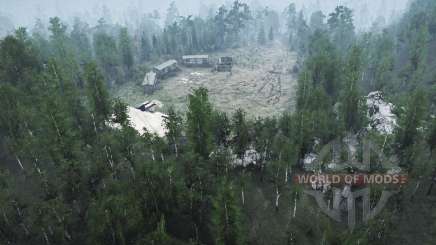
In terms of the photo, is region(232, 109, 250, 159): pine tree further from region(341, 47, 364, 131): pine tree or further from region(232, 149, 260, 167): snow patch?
region(341, 47, 364, 131): pine tree

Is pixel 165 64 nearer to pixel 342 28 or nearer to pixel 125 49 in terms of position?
pixel 125 49

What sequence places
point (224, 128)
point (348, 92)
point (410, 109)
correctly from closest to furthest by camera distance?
1. point (410, 109)
2. point (224, 128)
3. point (348, 92)

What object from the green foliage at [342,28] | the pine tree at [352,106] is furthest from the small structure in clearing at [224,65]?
the pine tree at [352,106]

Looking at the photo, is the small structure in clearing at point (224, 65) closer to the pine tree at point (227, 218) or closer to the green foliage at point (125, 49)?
the green foliage at point (125, 49)

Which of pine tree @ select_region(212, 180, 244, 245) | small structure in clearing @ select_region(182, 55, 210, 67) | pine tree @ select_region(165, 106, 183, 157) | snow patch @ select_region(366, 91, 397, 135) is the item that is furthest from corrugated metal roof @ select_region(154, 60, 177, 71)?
pine tree @ select_region(212, 180, 244, 245)

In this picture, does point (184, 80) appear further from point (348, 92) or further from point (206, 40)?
point (348, 92)

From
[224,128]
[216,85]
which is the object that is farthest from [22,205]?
[216,85]

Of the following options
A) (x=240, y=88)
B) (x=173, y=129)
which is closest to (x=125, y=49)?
(x=240, y=88)
